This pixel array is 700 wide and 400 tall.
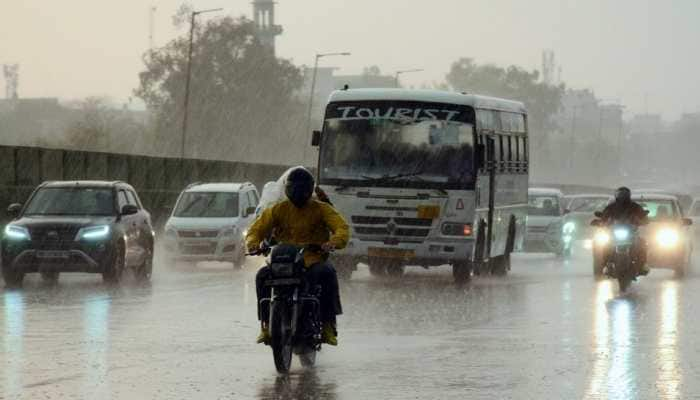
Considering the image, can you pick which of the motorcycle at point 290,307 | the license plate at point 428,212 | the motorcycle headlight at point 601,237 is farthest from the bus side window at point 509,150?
the motorcycle at point 290,307

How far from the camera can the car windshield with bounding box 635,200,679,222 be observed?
34312mm

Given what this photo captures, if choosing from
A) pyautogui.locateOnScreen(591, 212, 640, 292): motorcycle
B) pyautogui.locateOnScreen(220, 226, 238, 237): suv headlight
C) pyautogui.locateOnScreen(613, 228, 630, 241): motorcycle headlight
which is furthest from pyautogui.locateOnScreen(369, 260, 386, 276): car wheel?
pyautogui.locateOnScreen(613, 228, 630, 241): motorcycle headlight

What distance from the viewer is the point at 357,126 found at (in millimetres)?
30219

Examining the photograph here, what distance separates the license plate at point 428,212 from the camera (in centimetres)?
2939

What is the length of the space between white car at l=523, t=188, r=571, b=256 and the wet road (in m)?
14.6

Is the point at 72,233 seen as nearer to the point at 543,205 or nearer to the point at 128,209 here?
the point at 128,209

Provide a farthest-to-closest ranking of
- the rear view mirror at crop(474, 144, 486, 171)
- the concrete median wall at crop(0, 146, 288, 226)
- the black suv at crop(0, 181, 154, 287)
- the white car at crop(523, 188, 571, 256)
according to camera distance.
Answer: the white car at crop(523, 188, 571, 256)
the concrete median wall at crop(0, 146, 288, 226)
the rear view mirror at crop(474, 144, 486, 171)
the black suv at crop(0, 181, 154, 287)

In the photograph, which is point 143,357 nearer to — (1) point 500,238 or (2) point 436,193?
(2) point 436,193

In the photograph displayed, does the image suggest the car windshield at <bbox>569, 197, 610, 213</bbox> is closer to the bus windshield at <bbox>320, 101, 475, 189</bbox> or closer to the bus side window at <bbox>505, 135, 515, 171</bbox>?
the bus side window at <bbox>505, 135, 515, 171</bbox>

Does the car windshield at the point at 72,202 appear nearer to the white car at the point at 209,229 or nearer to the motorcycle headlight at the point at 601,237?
the white car at the point at 209,229

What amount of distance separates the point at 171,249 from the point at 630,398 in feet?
83.1

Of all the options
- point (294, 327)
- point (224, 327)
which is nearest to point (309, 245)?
point (294, 327)

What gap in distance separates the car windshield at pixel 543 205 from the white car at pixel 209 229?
325 inches

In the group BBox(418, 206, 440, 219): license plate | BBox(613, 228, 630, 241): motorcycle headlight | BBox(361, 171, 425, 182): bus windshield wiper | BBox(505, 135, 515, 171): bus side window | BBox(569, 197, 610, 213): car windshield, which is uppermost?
BBox(505, 135, 515, 171): bus side window
